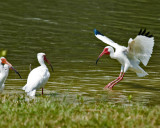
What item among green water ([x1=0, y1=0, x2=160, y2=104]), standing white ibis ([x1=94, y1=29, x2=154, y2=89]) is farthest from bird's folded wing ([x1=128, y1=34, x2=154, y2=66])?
green water ([x1=0, y1=0, x2=160, y2=104])

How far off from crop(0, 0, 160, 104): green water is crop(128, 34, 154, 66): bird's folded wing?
26.9 inches

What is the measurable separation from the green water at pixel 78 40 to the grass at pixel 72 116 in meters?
1.72

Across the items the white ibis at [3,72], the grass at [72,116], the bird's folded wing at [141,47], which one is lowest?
the grass at [72,116]

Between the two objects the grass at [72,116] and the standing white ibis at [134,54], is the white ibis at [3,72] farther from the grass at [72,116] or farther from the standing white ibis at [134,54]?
the standing white ibis at [134,54]

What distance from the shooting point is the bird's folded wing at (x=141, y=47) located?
1108 cm

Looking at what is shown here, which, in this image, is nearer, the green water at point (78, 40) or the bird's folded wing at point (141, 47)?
the green water at point (78, 40)

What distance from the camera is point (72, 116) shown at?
655 centimetres

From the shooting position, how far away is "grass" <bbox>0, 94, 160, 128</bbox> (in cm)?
614

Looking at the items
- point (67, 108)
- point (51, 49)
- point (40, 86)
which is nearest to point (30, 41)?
point (51, 49)

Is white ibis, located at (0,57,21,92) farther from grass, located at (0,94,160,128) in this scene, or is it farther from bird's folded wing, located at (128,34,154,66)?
bird's folded wing, located at (128,34,154,66)

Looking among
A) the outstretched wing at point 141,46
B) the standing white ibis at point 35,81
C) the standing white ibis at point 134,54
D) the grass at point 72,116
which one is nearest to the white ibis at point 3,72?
the standing white ibis at point 35,81

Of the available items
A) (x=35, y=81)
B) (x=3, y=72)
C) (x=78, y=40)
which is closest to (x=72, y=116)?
(x=35, y=81)

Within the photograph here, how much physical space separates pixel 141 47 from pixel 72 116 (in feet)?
17.2

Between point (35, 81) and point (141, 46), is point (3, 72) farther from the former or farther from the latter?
point (141, 46)
